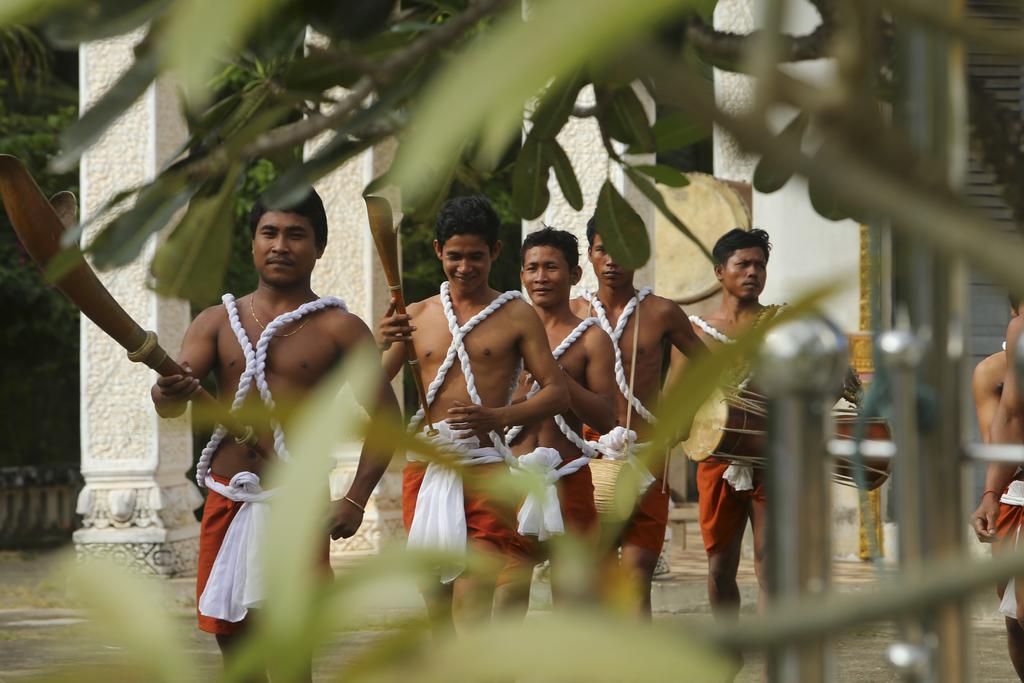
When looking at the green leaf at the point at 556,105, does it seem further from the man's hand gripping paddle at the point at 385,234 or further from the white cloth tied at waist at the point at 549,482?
the white cloth tied at waist at the point at 549,482

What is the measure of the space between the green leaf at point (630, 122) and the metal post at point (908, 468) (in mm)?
1161

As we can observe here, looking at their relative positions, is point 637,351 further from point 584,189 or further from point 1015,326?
point 584,189

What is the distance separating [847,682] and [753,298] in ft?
5.21

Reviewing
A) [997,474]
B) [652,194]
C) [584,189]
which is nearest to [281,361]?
[997,474]

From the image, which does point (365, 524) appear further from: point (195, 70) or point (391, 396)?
point (195, 70)

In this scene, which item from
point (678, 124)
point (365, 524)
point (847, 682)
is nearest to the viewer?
point (678, 124)

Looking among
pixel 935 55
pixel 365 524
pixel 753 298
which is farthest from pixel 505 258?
pixel 935 55

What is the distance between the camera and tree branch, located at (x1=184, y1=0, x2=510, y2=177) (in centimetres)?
117

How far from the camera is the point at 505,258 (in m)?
15.7

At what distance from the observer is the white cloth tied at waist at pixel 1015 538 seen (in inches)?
Answer: 188

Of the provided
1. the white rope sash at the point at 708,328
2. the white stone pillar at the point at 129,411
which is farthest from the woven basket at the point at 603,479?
the white stone pillar at the point at 129,411

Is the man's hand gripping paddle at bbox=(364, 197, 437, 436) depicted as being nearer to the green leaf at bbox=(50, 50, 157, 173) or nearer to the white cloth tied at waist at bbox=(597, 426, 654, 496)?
the white cloth tied at waist at bbox=(597, 426, 654, 496)

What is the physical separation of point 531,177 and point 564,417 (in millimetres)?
3769

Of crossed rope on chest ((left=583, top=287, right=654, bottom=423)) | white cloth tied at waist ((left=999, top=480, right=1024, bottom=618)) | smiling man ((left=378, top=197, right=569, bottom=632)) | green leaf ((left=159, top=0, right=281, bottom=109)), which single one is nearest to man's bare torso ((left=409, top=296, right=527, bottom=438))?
smiling man ((left=378, top=197, right=569, bottom=632))
